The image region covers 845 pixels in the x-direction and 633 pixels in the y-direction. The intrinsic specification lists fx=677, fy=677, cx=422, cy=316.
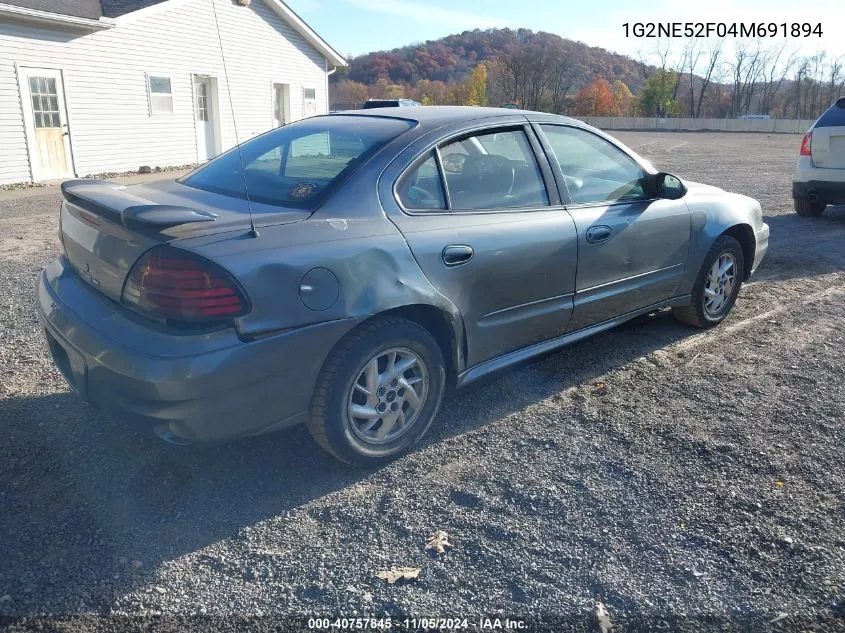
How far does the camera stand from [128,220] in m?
2.67

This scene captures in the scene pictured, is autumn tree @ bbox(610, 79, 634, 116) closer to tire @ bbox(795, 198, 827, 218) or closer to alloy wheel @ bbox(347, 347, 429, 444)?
tire @ bbox(795, 198, 827, 218)

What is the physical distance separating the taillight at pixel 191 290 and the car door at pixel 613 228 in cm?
209

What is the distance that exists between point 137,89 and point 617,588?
1632 cm

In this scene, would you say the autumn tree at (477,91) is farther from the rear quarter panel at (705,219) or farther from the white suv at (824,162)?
the rear quarter panel at (705,219)

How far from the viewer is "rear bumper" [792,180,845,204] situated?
9109mm

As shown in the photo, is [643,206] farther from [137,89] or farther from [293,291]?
[137,89]

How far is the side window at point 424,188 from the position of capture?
10.6 feet

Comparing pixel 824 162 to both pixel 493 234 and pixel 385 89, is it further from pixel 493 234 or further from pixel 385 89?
pixel 385 89

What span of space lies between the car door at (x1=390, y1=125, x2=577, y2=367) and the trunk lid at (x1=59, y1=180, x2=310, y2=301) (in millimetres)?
635

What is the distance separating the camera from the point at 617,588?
8.02 feet

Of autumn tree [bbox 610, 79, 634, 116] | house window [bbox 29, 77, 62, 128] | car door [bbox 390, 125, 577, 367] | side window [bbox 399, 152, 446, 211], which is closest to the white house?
house window [bbox 29, 77, 62, 128]

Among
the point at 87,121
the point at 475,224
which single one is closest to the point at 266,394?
the point at 475,224

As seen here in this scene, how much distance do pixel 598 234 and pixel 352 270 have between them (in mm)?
1731

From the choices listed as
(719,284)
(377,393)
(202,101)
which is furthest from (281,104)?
(377,393)
